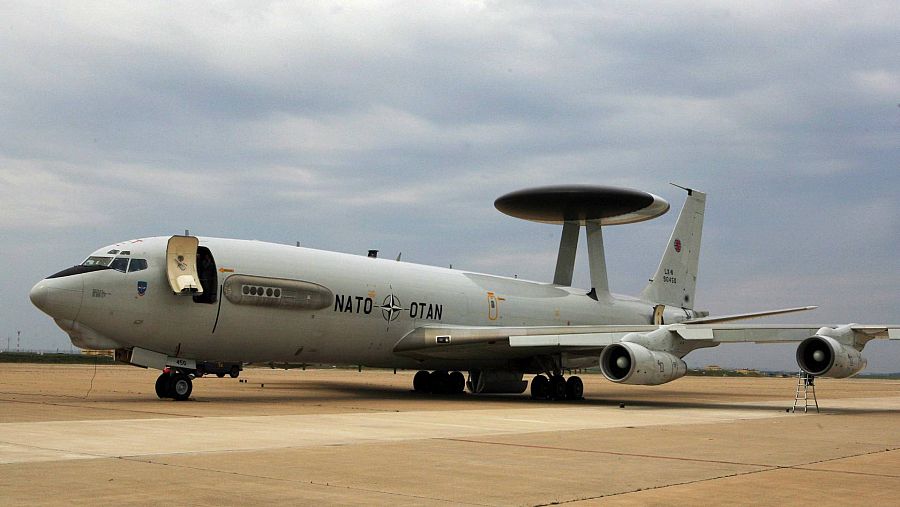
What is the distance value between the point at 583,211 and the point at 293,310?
1559 centimetres

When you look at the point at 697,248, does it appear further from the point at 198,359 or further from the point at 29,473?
the point at 29,473

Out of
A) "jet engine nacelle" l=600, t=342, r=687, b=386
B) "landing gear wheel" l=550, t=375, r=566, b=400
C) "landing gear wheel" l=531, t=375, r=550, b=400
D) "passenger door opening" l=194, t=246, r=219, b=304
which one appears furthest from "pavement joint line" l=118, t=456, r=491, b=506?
"landing gear wheel" l=531, t=375, r=550, b=400

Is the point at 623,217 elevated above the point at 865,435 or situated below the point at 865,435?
above

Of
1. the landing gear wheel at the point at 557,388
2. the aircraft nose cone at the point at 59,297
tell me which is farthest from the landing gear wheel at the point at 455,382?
the aircraft nose cone at the point at 59,297

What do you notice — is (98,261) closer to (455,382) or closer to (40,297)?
(40,297)

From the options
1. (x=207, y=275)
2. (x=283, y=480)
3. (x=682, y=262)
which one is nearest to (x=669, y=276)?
(x=682, y=262)

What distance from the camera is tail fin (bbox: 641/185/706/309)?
38500mm

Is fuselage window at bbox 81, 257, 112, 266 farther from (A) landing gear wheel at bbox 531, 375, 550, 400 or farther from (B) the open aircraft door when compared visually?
(A) landing gear wheel at bbox 531, 375, 550, 400

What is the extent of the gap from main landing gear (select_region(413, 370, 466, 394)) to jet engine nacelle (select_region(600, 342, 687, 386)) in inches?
337

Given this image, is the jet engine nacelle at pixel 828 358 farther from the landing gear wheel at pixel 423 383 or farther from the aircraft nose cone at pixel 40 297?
the aircraft nose cone at pixel 40 297

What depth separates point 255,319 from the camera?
22.9 m

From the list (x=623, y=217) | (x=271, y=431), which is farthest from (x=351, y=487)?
(x=623, y=217)

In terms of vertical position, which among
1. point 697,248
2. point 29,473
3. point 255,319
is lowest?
point 29,473

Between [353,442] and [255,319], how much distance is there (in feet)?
36.9
